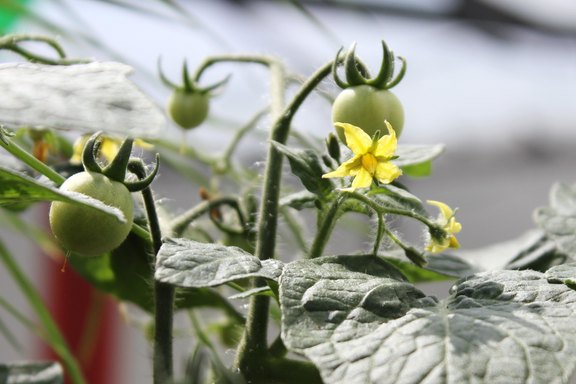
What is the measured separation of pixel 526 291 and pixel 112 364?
2.62m

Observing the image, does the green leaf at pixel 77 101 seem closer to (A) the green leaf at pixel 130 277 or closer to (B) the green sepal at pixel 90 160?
(B) the green sepal at pixel 90 160

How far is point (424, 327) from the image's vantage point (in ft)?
0.81

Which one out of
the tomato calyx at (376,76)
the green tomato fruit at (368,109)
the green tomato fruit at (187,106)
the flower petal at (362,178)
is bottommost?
the green tomato fruit at (187,106)

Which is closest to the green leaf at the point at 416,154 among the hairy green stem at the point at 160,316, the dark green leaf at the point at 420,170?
the dark green leaf at the point at 420,170

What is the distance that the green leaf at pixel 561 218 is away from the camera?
396 mm

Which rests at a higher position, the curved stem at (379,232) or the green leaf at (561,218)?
the green leaf at (561,218)

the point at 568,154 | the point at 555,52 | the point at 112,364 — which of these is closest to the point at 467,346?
the point at 555,52

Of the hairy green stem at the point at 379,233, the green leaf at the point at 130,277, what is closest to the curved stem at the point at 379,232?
the hairy green stem at the point at 379,233

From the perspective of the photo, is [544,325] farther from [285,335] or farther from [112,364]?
[112,364]

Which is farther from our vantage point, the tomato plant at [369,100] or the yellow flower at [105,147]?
the yellow flower at [105,147]

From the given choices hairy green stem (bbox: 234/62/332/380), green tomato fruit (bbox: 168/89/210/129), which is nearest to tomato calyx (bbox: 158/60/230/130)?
green tomato fruit (bbox: 168/89/210/129)

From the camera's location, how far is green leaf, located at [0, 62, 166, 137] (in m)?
0.19

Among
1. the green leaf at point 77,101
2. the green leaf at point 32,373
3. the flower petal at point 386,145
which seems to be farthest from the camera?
the green leaf at point 32,373

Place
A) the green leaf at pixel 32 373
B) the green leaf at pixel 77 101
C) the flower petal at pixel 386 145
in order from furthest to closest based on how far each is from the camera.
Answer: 1. the green leaf at pixel 32 373
2. the flower petal at pixel 386 145
3. the green leaf at pixel 77 101
